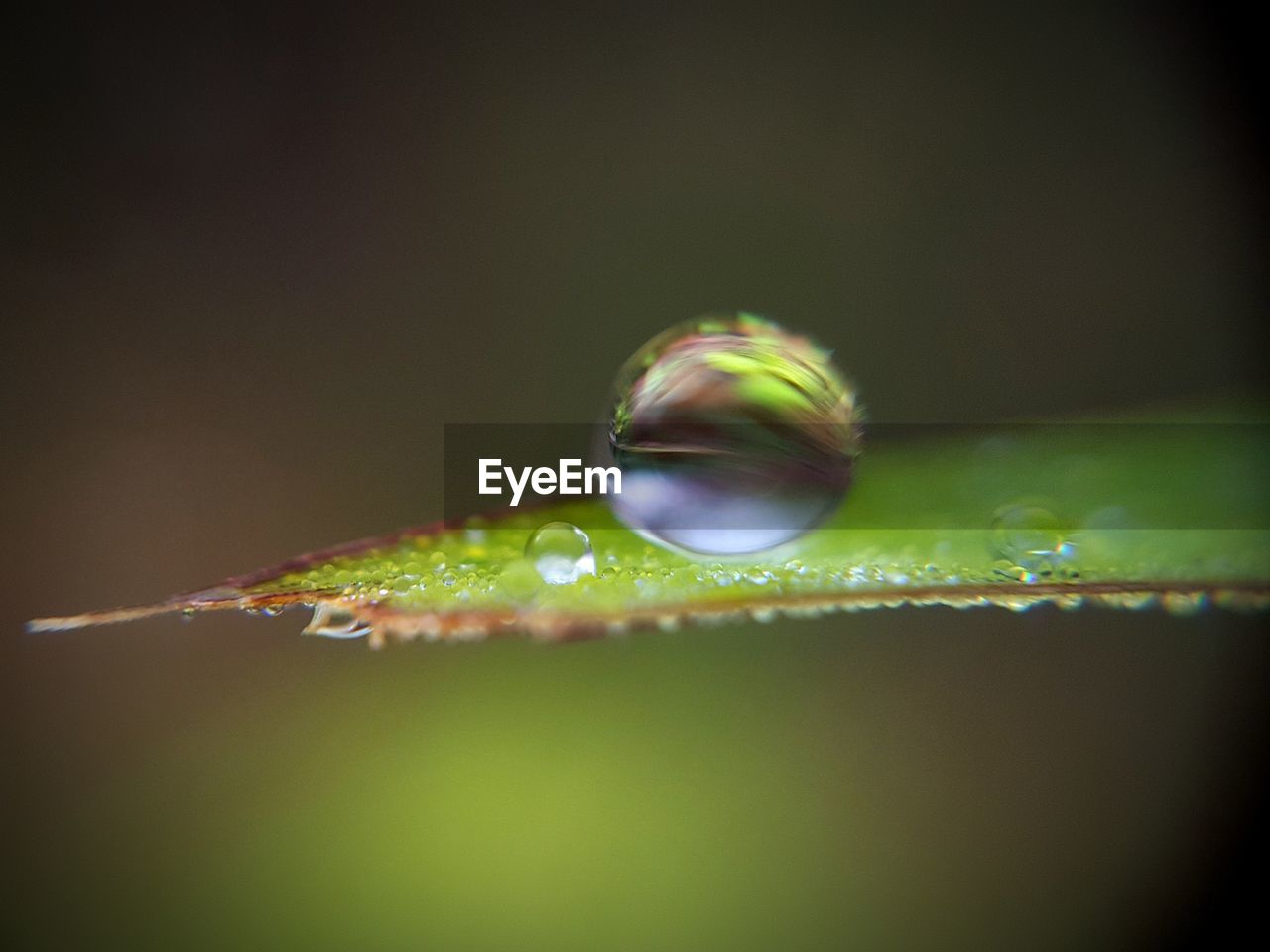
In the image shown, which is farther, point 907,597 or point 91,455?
point 91,455

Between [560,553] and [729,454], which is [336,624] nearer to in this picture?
[560,553]

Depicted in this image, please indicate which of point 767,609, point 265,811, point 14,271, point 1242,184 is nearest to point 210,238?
point 14,271

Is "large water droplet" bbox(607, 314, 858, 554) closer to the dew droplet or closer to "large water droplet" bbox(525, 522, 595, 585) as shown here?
"large water droplet" bbox(525, 522, 595, 585)

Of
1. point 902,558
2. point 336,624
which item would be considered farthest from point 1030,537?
point 336,624

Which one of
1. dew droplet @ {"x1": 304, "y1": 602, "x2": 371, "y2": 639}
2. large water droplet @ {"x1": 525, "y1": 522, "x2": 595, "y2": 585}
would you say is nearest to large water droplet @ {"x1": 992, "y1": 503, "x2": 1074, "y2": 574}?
large water droplet @ {"x1": 525, "y1": 522, "x2": 595, "y2": 585}

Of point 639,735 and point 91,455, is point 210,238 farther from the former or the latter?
point 639,735

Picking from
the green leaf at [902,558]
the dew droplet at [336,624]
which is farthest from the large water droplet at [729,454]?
the dew droplet at [336,624]
